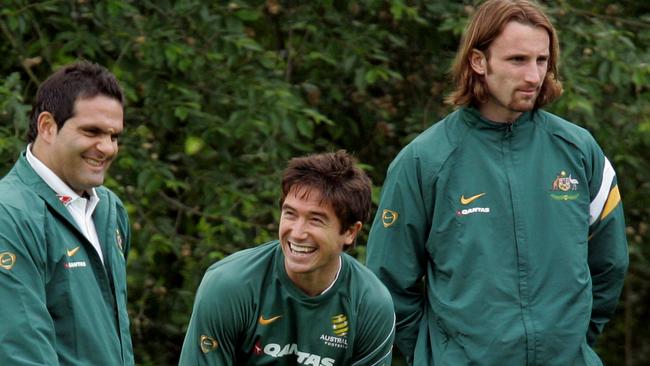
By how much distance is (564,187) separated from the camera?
5648mm

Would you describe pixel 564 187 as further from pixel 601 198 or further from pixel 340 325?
pixel 340 325

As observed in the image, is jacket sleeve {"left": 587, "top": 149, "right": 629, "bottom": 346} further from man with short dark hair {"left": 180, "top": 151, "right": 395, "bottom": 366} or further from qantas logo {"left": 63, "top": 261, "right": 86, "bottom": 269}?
qantas logo {"left": 63, "top": 261, "right": 86, "bottom": 269}

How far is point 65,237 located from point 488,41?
1823 mm

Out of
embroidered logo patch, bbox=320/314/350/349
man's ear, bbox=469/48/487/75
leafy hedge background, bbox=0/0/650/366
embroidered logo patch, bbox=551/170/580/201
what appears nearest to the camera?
embroidered logo patch, bbox=320/314/350/349

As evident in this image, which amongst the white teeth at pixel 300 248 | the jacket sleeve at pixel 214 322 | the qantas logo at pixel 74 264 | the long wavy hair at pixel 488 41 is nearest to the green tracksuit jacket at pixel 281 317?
the jacket sleeve at pixel 214 322

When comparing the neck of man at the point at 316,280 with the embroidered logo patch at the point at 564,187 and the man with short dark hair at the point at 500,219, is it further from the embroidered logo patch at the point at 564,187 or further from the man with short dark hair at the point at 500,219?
the embroidered logo patch at the point at 564,187

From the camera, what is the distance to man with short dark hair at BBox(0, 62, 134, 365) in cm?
480

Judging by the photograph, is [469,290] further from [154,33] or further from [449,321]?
[154,33]

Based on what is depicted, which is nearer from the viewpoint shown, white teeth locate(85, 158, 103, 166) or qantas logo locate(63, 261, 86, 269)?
qantas logo locate(63, 261, 86, 269)

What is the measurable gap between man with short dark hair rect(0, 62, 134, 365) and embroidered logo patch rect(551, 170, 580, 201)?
1.65 meters

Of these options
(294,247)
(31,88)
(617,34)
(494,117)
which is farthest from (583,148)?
(31,88)

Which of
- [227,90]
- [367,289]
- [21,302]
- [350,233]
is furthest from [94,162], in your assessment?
[227,90]

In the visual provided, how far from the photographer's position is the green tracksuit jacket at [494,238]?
551cm

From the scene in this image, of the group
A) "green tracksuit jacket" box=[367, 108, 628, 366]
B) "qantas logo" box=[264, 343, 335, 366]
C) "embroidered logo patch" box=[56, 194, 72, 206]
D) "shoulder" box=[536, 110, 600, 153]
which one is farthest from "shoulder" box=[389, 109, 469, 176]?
A: "embroidered logo patch" box=[56, 194, 72, 206]
